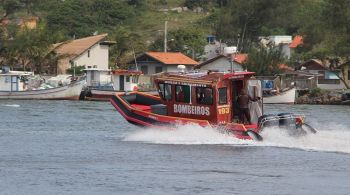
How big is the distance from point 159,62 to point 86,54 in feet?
29.2

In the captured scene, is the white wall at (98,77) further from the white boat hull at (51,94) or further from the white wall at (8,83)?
the white wall at (8,83)

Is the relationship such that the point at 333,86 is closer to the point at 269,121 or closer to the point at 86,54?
the point at 86,54

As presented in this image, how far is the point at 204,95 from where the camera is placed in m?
35.2

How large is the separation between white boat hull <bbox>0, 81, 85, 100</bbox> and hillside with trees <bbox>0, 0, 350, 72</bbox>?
15.3m

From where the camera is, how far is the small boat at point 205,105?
3456 centimetres

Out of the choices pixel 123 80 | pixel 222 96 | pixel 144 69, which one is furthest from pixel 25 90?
pixel 222 96

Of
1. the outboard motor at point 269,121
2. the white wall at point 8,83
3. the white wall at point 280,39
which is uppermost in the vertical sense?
the white wall at point 280,39

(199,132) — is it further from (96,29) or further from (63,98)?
(96,29)

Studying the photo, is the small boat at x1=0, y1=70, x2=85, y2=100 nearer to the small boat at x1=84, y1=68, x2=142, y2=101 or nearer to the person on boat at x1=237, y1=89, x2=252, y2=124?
the small boat at x1=84, y1=68, x2=142, y2=101

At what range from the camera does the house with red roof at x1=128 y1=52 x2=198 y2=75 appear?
89.5 meters

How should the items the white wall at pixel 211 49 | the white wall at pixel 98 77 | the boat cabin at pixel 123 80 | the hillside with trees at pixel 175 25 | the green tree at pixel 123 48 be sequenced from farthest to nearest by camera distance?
1. the white wall at pixel 211 49
2. the green tree at pixel 123 48
3. the hillside with trees at pixel 175 25
4. the white wall at pixel 98 77
5. the boat cabin at pixel 123 80

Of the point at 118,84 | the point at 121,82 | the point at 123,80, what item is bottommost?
the point at 118,84

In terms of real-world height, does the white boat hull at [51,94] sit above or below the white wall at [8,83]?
below

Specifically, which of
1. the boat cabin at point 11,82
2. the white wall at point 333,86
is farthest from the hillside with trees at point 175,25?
the boat cabin at point 11,82
